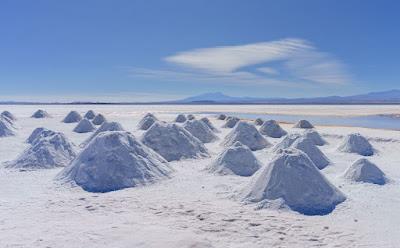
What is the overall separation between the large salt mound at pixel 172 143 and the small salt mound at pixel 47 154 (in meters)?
2.92

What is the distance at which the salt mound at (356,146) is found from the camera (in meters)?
17.8

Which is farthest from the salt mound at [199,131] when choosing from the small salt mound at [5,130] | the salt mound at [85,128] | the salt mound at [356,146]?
the small salt mound at [5,130]

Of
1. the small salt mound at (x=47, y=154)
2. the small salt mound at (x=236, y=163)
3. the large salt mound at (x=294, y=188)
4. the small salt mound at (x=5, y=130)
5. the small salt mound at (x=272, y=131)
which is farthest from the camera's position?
the small salt mound at (x=272, y=131)

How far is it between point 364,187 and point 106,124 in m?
12.5

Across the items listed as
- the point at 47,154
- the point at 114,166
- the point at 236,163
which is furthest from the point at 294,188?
the point at 47,154

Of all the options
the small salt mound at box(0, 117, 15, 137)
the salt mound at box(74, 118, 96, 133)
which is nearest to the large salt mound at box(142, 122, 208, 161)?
the small salt mound at box(0, 117, 15, 137)

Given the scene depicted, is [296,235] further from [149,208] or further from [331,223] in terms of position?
[149,208]

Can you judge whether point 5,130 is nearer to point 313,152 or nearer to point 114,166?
point 114,166

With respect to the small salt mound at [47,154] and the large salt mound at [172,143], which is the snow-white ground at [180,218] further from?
the large salt mound at [172,143]

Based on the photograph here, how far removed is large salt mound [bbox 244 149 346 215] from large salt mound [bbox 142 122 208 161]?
5864 millimetres

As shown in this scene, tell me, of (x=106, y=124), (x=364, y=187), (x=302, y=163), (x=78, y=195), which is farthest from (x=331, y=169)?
(x=106, y=124)

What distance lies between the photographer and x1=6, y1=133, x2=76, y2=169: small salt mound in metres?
13.7

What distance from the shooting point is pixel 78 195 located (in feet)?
34.1

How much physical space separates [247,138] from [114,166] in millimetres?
8874
